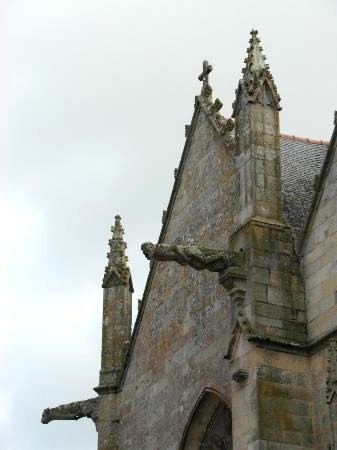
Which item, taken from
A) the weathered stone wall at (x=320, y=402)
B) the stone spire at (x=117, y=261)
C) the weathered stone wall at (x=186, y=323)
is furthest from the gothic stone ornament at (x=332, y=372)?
the stone spire at (x=117, y=261)

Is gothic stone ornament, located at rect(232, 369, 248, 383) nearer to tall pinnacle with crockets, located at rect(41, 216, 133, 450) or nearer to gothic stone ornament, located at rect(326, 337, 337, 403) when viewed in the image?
gothic stone ornament, located at rect(326, 337, 337, 403)

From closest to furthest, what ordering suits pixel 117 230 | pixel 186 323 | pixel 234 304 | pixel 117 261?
pixel 234 304, pixel 186 323, pixel 117 261, pixel 117 230

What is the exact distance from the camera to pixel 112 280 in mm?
23172

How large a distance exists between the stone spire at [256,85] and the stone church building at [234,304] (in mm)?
22

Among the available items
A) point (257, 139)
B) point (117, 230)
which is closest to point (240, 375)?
point (257, 139)

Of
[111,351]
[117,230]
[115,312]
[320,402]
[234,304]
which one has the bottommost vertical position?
[320,402]

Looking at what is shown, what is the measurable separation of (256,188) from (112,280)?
21.5 feet

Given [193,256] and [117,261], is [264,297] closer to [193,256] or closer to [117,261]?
[193,256]

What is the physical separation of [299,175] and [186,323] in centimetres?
319

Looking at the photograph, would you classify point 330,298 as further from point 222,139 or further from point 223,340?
point 222,139

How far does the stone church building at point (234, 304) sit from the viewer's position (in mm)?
15891

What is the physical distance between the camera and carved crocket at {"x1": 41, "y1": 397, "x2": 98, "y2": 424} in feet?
73.4

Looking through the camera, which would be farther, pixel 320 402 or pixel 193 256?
pixel 193 256

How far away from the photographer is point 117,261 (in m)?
23.3
